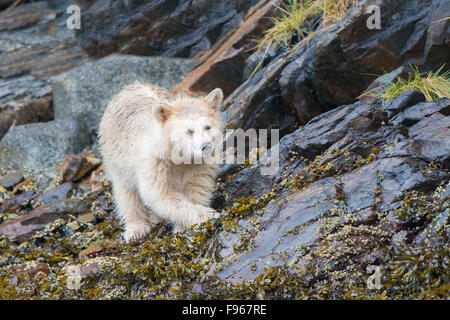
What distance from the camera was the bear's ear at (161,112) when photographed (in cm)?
641

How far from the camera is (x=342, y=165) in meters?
5.96

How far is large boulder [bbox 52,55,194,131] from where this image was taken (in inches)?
466

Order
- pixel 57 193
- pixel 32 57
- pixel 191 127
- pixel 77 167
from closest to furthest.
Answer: pixel 191 127 → pixel 57 193 → pixel 77 167 → pixel 32 57

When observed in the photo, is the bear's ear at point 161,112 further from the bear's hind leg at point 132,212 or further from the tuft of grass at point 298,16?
the tuft of grass at point 298,16

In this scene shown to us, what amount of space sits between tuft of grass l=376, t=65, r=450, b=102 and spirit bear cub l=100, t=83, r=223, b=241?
2333mm

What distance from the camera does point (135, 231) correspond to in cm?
721

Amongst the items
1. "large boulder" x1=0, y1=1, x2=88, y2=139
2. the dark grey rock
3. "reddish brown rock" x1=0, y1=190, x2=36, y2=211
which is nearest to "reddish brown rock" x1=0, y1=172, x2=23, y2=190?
"reddish brown rock" x1=0, y1=190, x2=36, y2=211

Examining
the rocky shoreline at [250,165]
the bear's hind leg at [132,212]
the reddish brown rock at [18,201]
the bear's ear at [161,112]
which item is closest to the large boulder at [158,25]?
the rocky shoreline at [250,165]

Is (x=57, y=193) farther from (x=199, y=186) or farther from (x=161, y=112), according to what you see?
(x=161, y=112)

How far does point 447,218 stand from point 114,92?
8.90 metres

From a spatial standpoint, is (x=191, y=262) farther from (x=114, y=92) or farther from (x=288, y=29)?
(x=114, y=92)

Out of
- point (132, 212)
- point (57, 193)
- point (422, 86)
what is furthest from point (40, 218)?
point (422, 86)

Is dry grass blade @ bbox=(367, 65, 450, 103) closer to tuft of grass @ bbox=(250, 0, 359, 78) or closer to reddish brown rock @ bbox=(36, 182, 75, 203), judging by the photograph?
tuft of grass @ bbox=(250, 0, 359, 78)

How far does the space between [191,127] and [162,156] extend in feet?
1.64
